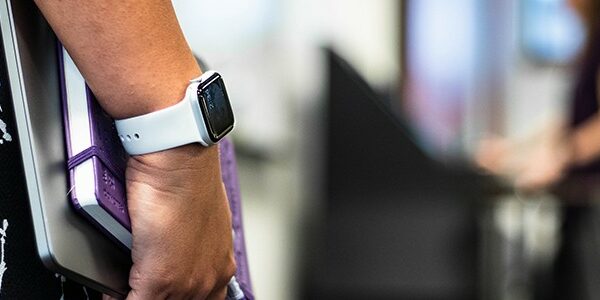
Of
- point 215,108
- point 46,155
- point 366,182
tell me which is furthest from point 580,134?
point 46,155

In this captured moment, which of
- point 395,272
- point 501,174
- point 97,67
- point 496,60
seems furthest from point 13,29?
point 496,60

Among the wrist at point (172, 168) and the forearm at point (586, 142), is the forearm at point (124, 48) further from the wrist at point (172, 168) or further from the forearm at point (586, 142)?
the forearm at point (586, 142)

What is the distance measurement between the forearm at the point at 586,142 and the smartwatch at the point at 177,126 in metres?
1.85

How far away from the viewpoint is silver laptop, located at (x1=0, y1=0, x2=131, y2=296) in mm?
622

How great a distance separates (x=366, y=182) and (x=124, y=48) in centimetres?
201

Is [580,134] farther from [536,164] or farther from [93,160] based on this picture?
[93,160]

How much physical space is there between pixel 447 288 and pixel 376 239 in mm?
213

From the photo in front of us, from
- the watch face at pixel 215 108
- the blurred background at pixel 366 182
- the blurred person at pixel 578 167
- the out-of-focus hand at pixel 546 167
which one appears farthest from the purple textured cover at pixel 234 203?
the out-of-focus hand at pixel 546 167

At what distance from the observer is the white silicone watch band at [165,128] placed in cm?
67

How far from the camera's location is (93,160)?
2.13 feet

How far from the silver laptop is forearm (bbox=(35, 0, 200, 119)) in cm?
2

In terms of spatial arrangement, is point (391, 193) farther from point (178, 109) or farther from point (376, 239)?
point (178, 109)

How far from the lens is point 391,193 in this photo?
2.61 m

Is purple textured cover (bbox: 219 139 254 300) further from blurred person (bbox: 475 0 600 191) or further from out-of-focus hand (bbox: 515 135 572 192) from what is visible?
out-of-focus hand (bbox: 515 135 572 192)
